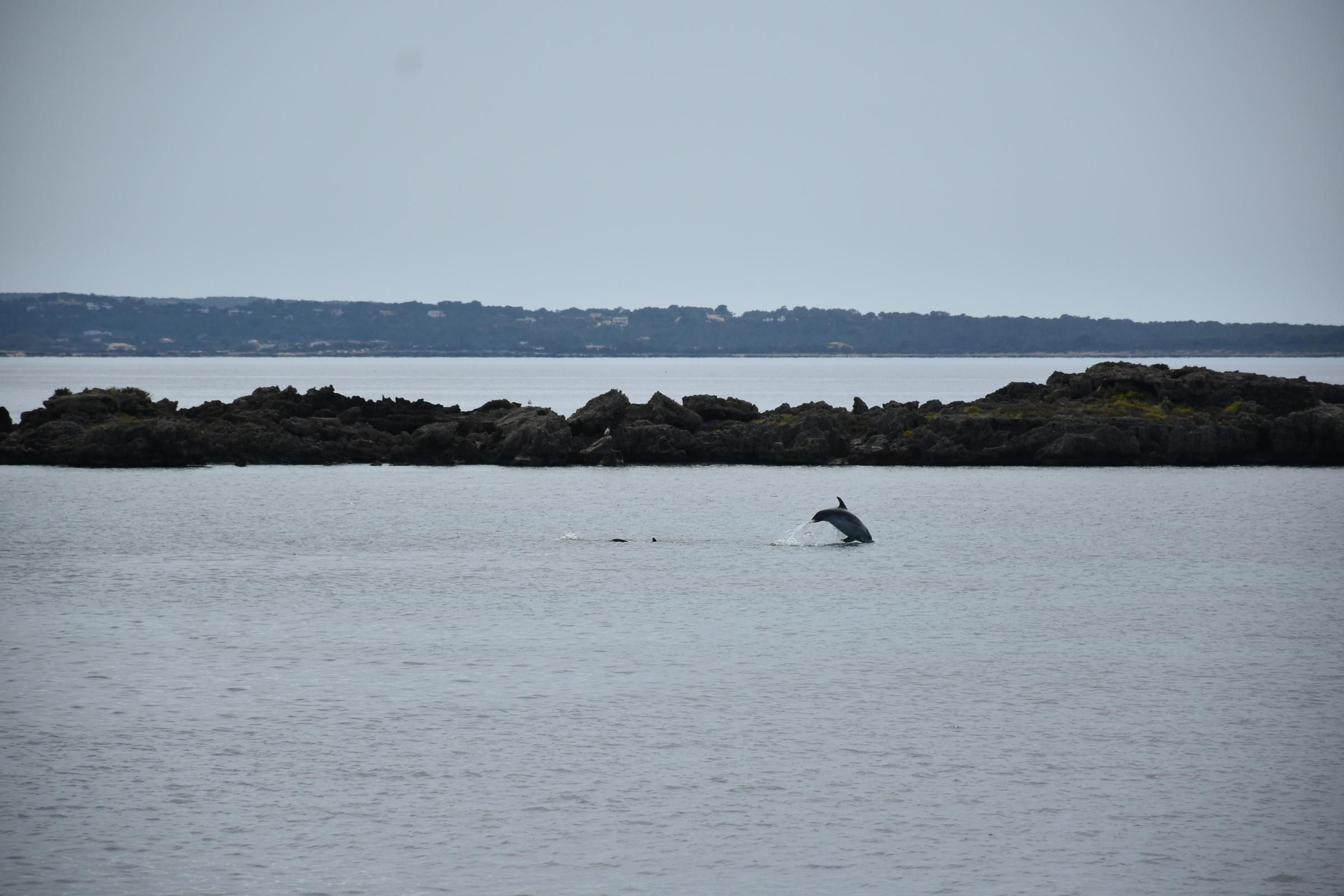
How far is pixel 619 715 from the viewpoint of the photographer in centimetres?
1590

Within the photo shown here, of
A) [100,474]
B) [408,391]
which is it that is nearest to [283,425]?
[100,474]

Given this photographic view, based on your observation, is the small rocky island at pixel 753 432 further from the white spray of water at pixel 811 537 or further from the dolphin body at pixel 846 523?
the dolphin body at pixel 846 523

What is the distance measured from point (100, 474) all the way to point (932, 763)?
134 ft

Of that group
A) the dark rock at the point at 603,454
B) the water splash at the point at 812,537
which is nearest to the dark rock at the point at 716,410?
the dark rock at the point at 603,454

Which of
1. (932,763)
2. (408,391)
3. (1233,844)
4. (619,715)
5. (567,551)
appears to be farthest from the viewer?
(408,391)

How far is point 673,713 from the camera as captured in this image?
1606cm

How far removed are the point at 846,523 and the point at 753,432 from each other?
22841 millimetres

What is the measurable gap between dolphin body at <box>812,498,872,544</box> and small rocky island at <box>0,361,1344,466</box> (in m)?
21.0

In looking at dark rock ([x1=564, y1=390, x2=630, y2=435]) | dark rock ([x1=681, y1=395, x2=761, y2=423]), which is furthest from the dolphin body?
dark rock ([x1=681, y1=395, x2=761, y2=423])

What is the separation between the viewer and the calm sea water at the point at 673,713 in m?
11.4

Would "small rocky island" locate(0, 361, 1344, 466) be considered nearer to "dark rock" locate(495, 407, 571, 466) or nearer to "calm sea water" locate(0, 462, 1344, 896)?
"dark rock" locate(495, 407, 571, 466)

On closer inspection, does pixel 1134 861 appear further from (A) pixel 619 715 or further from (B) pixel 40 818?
(B) pixel 40 818

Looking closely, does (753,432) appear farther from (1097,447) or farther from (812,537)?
(812,537)

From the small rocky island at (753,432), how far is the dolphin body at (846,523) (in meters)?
21.0
